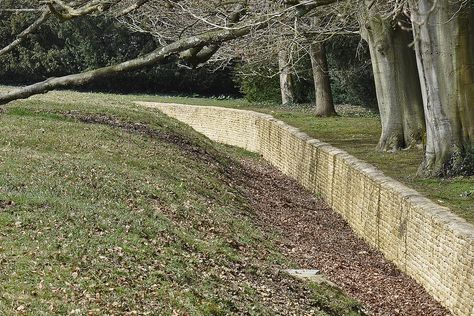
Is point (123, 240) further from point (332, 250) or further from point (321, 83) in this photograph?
point (321, 83)

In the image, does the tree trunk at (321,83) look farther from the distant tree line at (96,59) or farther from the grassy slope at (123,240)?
the grassy slope at (123,240)

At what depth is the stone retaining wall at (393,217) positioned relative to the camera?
37.0 feet

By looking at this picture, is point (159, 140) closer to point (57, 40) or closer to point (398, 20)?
point (398, 20)

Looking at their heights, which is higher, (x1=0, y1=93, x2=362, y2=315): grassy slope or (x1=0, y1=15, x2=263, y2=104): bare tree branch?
(x1=0, y1=15, x2=263, y2=104): bare tree branch

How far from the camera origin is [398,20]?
800 inches

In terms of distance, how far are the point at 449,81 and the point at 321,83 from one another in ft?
54.1

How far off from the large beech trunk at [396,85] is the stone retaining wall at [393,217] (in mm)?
→ 1614

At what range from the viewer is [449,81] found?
16.5m

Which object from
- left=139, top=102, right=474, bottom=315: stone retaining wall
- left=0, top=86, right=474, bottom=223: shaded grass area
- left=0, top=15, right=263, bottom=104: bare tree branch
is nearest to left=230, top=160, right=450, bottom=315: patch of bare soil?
left=139, top=102, right=474, bottom=315: stone retaining wall

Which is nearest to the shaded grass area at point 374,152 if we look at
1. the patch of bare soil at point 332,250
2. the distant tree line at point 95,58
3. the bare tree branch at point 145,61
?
the patch of bare soil at point 332,250

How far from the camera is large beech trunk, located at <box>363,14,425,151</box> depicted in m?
21.3

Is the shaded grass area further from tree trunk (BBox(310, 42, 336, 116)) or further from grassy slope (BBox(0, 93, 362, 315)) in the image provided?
grassy slope (BBox(0, 93, 362, 315))

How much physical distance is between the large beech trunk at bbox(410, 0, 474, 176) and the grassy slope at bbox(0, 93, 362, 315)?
3236mm

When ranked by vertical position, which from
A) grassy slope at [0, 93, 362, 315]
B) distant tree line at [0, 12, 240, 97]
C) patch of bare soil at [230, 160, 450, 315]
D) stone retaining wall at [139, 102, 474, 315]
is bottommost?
patch of bare soil at [230, 160, 450, 315]
